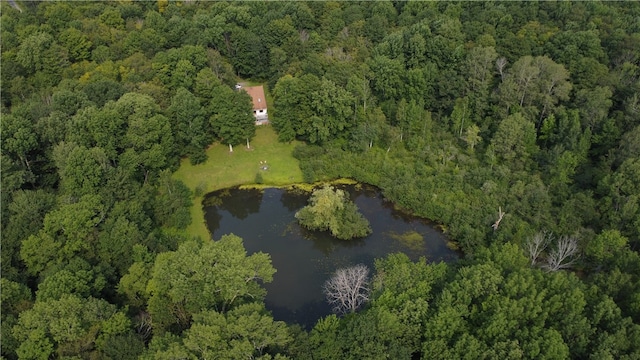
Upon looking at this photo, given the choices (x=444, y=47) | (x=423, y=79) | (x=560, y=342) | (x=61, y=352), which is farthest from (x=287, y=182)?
(x=560, y=342)

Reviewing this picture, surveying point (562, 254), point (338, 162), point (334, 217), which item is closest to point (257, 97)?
point (338, 162)

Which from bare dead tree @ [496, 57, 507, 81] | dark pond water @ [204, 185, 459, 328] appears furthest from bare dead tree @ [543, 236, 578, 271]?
bare dead tree @ [496, 57, 507, 81]

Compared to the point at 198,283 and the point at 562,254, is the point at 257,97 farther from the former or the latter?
the point at 562,254

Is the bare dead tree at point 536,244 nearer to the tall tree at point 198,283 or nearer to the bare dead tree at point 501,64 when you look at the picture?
the bare dead tree at point 501,64

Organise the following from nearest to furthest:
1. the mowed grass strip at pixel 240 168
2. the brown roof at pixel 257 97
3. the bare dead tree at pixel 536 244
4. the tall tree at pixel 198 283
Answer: the tall tree at pixel 198 283, the bare dead tree at pixel 536 244, the mowed grass strip at pixel 240 168, the brown roof at pixel 257 97

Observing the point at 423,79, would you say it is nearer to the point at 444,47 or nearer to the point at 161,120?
the point at 444,47

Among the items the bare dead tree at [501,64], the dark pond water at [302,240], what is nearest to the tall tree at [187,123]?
the dark pond water at [302,240]

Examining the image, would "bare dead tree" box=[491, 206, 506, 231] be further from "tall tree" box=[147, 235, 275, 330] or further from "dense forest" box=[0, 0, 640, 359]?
"tall tree" box=[147, 235, 275, 330]
